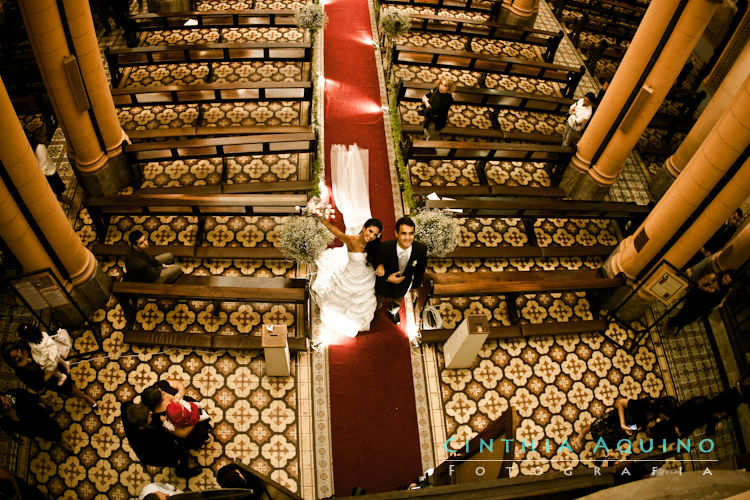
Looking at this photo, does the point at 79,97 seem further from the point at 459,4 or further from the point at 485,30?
the point at 459,4

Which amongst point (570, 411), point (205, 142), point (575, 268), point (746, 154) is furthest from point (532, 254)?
point (205, 142)

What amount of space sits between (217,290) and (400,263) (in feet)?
6.98

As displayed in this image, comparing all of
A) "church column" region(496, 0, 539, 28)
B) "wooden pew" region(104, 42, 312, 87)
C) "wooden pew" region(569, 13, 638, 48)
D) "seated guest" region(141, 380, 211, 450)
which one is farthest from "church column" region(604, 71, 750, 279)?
"wooden pew" region(569, 13, 638, 48)

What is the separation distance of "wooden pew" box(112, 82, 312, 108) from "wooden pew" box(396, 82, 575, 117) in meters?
1.75

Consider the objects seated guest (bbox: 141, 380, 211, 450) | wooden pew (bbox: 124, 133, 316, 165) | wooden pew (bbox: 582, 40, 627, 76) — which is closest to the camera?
seated guest (bbox: 141, 380, 211, 450)

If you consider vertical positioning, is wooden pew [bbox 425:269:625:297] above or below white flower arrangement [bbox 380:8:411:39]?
below

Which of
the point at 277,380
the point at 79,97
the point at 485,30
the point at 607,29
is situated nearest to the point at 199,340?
the point at 277,380

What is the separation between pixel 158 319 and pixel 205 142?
2.54m

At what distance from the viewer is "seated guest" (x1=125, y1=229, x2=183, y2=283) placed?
16.1 feet

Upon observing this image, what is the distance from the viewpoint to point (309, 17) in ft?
27.1

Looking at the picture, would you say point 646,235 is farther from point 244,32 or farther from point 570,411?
point 244,32

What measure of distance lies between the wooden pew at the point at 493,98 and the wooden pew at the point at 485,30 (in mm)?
1726

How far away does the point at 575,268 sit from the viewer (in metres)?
6.90

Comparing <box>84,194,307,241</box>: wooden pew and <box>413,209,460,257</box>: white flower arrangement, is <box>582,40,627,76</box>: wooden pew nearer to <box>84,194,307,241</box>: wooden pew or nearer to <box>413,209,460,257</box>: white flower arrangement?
<box>413,209,460,257</box>: white flower arrangement
